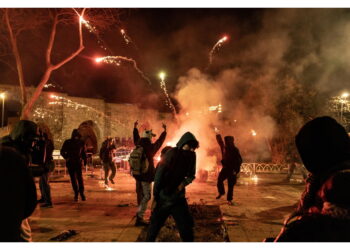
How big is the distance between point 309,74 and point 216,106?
214 inches

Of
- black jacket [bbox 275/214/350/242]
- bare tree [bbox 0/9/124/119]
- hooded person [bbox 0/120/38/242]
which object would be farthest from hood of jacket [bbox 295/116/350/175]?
bare tree [bbox 0/9/124/119]

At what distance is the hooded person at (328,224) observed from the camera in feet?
5.02

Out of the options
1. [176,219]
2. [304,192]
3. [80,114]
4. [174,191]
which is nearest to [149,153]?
[174,191]

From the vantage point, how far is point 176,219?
4.23 m

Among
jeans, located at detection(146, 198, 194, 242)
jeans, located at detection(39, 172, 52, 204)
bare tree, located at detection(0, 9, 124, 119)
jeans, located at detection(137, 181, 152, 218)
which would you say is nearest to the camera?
jeans, located at detection(146, 198, 194, 242)

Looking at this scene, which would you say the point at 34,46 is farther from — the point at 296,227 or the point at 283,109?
the point at 296,227

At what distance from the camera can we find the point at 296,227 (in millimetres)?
1557

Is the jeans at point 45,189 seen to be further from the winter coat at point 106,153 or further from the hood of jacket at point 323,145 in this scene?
the hood of jacket at point 323,145

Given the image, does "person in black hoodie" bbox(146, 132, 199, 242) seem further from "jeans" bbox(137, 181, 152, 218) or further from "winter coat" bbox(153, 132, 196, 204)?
"jeans" bbox(137, 181, 152, 218)

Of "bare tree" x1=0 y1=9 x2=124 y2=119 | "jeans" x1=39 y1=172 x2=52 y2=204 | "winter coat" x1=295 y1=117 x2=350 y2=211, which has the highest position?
"bare tree" x1=0 y1=9 x2=124 y2=119

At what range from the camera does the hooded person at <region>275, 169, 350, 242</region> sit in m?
1.53

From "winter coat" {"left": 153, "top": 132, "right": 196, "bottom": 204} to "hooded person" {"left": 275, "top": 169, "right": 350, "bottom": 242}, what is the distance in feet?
8.89

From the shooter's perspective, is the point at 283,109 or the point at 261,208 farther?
the point at 283,109

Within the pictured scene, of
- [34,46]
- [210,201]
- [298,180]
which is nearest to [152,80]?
[34,46]
